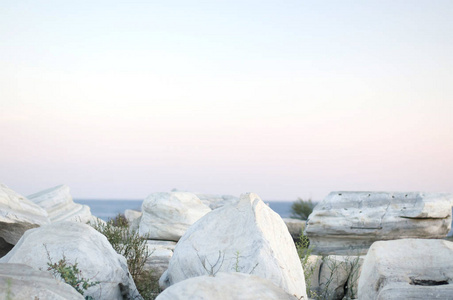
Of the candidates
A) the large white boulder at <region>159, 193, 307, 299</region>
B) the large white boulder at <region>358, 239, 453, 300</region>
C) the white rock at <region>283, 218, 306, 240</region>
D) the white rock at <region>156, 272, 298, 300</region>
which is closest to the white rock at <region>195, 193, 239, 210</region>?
the white rock at <region>283, 218, 306, 240</region>

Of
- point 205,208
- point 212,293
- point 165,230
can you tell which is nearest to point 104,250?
point 212,293

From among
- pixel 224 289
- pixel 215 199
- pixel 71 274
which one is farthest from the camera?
pixel 215 199

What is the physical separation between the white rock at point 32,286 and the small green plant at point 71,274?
0.43 m

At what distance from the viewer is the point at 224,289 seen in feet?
11.4

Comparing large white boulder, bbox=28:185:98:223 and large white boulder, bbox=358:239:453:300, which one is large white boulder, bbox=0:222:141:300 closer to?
large white boulder, bbox=358:239:453:300

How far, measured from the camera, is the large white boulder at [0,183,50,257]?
298 inches

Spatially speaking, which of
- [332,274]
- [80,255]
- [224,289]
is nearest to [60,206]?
→ [332,274]

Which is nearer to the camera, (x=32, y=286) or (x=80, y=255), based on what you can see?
(x=32, y=286)

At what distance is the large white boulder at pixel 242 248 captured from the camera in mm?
4840

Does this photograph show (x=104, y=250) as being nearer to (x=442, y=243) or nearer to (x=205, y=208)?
(x=442, y=243)

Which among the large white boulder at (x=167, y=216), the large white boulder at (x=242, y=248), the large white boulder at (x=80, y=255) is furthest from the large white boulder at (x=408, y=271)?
the large white boulder at (x=167, y=216)

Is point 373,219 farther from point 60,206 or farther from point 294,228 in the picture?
point 60,206

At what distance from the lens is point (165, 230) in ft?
36.5

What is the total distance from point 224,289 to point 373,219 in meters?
7.15
